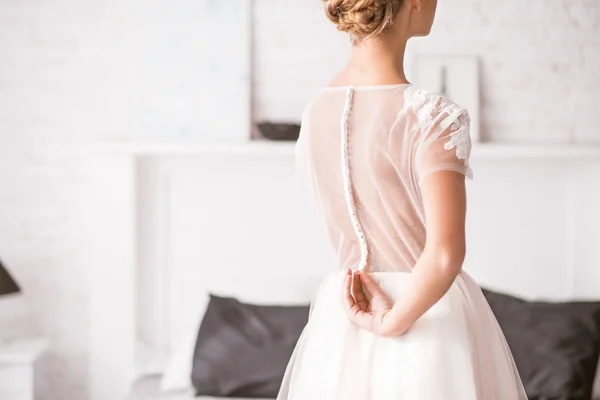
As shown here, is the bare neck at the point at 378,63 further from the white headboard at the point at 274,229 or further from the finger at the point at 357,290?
the white headboard at the point at 274,229

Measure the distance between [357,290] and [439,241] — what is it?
21 cm

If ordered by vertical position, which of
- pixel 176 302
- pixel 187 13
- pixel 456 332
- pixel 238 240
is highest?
pixel 187 13

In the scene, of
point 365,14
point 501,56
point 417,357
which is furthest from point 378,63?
point 501,56

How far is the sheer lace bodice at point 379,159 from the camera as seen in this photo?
1410mm

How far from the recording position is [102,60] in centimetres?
354

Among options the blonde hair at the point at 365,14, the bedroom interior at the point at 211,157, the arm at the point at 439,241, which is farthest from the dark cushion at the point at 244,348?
the blonde hair at the point at 365,14

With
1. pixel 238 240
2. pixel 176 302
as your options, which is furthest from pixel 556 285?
pixel 176 302

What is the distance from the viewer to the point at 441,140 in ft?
4.60

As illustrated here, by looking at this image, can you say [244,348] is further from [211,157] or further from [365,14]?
[365,14]

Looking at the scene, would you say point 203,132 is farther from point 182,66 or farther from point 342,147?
point 342,147

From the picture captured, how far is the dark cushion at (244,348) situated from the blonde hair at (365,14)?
68.1 inches

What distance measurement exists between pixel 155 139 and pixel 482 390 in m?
2.33

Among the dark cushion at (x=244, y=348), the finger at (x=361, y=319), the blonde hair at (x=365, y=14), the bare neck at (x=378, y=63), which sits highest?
the blonde hair at (x=365, y=14)

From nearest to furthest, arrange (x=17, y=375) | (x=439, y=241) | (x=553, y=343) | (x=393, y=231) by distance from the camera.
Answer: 1. (x=439, y=241)
2. (x=393, y=231)
3. (x=553, y=343)
4. (x=17, y=375)
